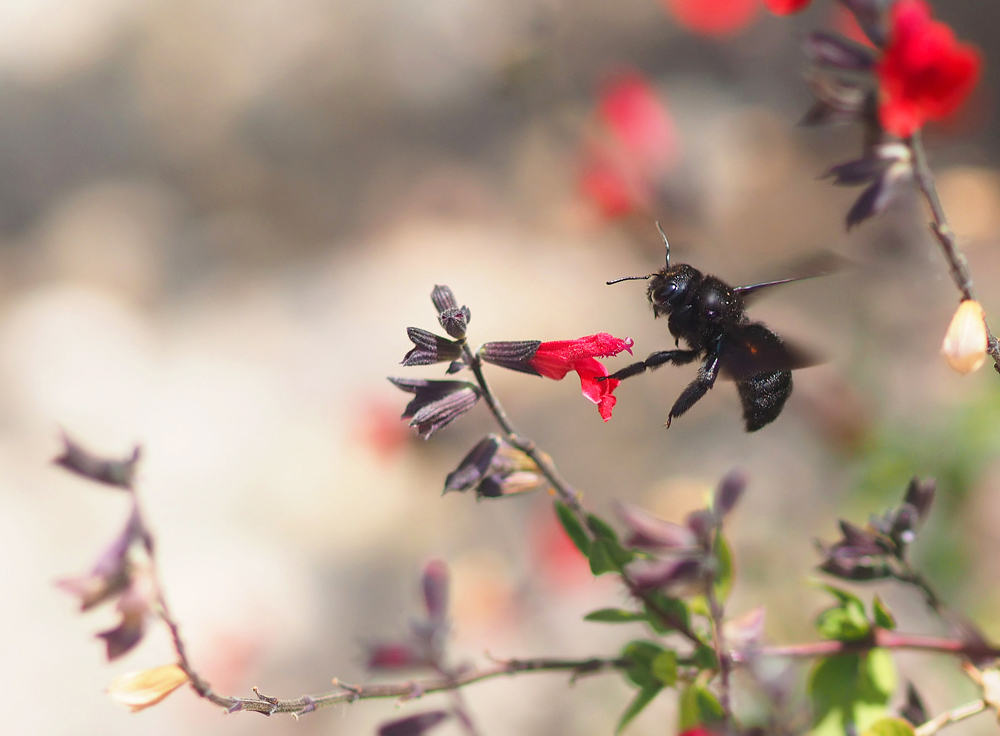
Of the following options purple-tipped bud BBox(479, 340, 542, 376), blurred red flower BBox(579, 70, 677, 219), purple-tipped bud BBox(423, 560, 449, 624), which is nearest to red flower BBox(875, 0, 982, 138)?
purple-tipped bud BBox(479, 340, 542, 376)

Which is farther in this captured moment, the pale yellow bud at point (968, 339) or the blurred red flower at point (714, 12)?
the blurred red flower at point (714, 12)

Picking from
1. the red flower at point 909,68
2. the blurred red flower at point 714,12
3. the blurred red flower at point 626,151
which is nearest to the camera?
the red flower at point 909,68

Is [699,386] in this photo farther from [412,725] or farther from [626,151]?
[626,151]

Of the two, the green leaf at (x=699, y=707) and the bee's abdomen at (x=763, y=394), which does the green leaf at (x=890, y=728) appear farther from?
the bee's abdomen at (x=763, y=394)

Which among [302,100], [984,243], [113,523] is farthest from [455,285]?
[984,243]

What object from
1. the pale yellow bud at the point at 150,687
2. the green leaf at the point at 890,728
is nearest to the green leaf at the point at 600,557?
the green leaf at the point at 890,728

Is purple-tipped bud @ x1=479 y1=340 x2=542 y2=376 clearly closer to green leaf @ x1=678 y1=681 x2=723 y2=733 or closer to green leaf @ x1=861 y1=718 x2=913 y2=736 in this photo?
green leaf @ x1=678 y1=681 x2=723 y2=733
